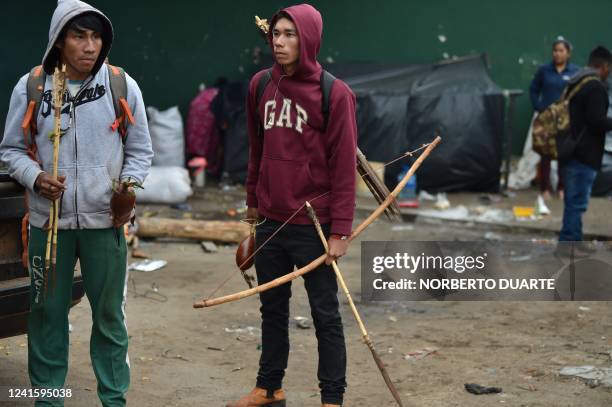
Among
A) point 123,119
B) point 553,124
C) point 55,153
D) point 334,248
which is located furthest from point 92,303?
point 553,124

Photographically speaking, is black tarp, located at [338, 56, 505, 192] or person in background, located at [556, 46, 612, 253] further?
black tarp, located at [338, 56, 505, 192]

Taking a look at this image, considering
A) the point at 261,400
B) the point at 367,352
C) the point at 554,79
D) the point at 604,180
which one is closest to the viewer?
the point at 261,400

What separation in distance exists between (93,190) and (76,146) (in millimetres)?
212

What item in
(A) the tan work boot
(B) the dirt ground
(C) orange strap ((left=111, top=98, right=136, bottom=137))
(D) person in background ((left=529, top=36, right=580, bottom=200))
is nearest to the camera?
(C) orange strap ((left=111, top=98, right=136, bottom=137))

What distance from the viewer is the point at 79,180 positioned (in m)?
4.62

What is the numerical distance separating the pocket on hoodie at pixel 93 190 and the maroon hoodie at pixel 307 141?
82cm

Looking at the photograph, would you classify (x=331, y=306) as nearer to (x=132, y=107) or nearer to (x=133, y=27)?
(x=132, y=107)

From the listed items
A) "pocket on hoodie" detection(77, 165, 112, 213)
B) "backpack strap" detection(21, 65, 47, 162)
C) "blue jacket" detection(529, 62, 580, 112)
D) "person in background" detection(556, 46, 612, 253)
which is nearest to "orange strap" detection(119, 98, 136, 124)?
"pocket on hoodie" detection(77, 165, 112, 213)

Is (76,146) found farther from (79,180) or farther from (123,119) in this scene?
(123,119)

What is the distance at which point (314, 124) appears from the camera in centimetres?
488

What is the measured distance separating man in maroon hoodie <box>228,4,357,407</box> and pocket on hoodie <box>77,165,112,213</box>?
818 millimetres

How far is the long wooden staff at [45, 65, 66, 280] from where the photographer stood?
4.53 meters

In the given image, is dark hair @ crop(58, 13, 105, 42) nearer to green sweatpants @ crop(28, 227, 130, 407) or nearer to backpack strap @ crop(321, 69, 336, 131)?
green sweatpants @ crop(28, 227, 130, 407)

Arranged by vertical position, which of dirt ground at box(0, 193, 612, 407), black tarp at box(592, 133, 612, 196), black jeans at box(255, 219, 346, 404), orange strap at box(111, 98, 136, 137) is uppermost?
orange strap at box(111, 98, 136, 137)
